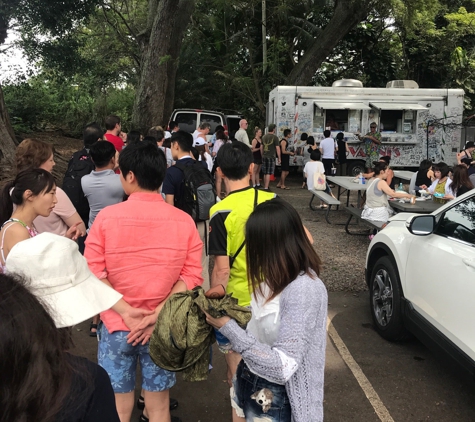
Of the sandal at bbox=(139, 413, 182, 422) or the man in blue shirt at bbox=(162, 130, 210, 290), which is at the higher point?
the man in blue shirt at bbox=(162, 130, 210, 290)

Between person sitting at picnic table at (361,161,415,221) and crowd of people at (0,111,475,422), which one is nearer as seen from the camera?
crowd of people at (0,111,475,422)

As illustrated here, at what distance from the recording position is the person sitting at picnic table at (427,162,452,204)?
7873 mm

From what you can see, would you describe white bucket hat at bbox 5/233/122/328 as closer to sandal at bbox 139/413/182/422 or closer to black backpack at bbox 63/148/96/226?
sandal at bbox 139/413/182/422

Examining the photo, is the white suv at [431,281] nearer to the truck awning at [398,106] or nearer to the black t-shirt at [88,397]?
the black t-shirt at [88,397]

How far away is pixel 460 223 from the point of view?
3.61 metres

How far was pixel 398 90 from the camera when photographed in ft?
49.5

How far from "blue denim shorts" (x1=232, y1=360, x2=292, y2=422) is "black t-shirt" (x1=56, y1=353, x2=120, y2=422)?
2.59 feet

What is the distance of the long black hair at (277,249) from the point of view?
1.89m

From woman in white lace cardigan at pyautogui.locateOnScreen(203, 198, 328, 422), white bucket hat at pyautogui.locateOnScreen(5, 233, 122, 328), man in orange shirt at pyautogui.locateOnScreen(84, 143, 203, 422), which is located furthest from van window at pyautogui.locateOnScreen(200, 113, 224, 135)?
white bucket hat at pyautogui.locateOnScreen(5, 233, 122, 328)

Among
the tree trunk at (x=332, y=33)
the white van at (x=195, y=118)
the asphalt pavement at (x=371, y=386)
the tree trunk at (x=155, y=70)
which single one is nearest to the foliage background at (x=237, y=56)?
the tree trunk at (x=332, y=33)

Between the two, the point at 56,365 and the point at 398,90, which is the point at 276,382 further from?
the point at 398,90

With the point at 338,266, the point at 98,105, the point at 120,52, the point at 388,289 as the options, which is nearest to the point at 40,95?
the point at 98,105

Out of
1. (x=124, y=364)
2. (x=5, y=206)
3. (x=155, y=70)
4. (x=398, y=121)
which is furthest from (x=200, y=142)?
(x=398, y=121)

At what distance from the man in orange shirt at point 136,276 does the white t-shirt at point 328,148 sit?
11641 millimetres
